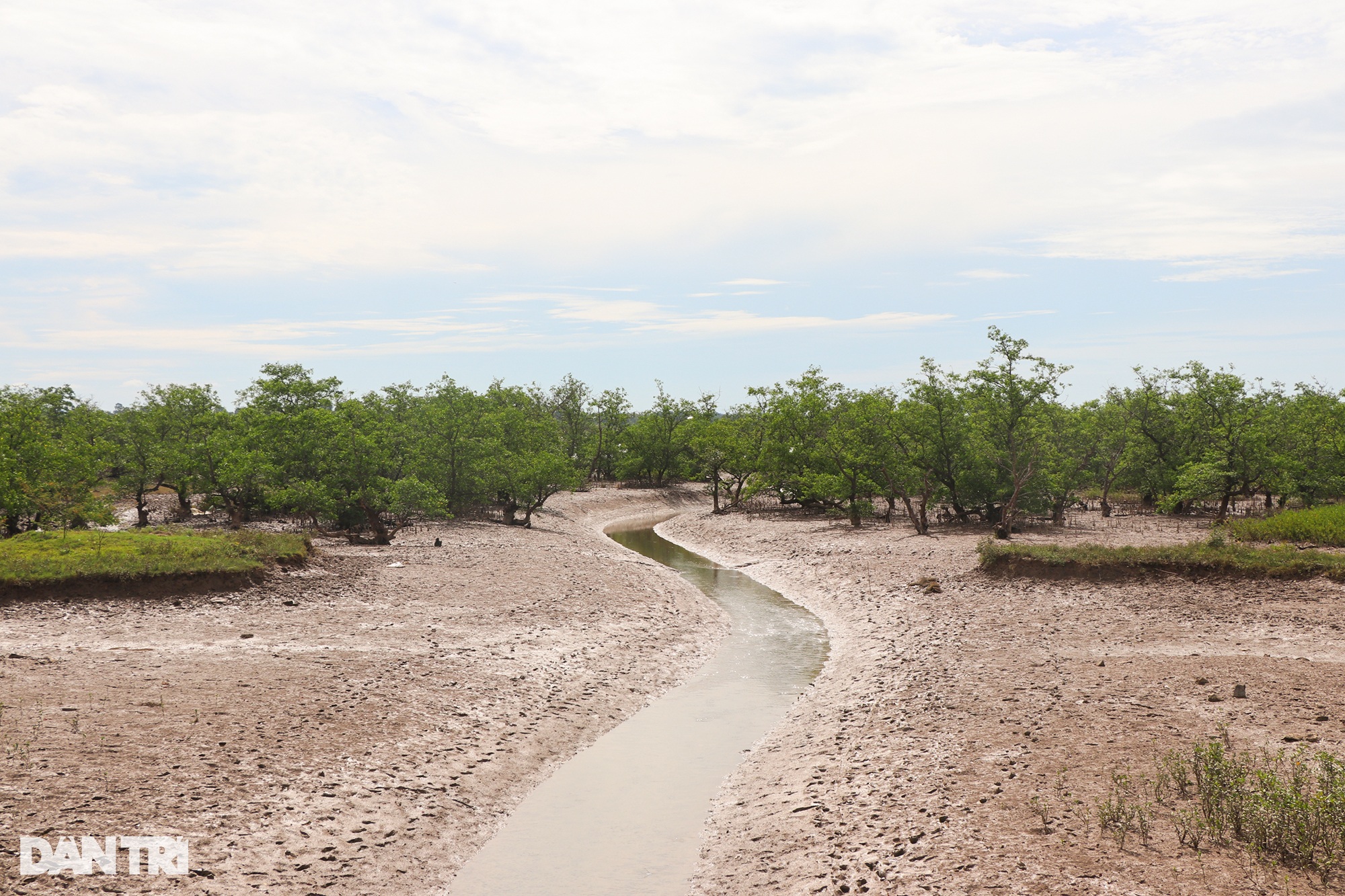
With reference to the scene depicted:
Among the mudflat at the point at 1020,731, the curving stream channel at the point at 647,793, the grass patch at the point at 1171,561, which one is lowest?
the curving stream channel at the point at 647,793

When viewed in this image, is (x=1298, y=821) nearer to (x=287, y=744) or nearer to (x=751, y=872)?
(x=751, y=872)

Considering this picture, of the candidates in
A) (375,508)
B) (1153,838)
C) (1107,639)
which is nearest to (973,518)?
(1107,639)

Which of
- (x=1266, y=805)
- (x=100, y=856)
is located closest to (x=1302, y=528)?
(x=1266, y=805)

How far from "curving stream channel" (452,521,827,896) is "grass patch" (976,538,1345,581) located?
10761 millimetres

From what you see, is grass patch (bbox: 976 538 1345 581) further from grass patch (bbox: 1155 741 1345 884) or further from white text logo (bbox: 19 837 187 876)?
white text logo (bbox: 19 837 187 876)

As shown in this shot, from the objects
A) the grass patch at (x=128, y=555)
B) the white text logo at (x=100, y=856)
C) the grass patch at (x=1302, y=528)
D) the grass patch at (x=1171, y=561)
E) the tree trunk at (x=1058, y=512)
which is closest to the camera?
the white text logo at (x=100, y=856)

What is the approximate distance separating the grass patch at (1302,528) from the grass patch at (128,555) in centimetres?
4285

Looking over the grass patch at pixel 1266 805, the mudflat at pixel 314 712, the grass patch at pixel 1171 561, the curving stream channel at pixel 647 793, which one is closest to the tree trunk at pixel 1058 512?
the grass patch at pixel 1171 561

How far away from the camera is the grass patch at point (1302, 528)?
33219mm

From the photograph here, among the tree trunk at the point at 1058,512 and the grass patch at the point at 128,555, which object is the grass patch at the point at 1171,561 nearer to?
the tree trunk at the point at 1058,512

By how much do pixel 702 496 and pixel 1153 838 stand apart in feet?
290

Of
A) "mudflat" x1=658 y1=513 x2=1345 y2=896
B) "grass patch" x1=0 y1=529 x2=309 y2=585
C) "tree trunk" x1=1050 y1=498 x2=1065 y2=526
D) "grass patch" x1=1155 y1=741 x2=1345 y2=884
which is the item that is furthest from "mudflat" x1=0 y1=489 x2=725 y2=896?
"tree trunk" x1=1050 y1=498 x2=1065 y2=526

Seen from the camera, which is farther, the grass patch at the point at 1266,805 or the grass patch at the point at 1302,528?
the grass patch at the point at 1302,528

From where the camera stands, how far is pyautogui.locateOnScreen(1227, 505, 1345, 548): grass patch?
109 feet
